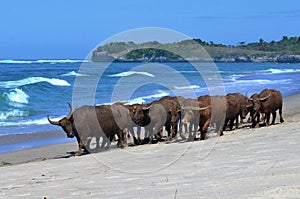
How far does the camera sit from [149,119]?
17.3 metres

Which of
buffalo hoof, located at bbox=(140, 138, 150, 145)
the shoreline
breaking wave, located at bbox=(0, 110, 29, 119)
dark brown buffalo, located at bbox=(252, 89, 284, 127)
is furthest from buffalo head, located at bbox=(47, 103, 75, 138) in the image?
breaking wave, located at bbox=(0, 110, 29, 119)

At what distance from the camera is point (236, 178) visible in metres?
8.67

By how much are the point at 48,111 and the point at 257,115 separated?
12.7m

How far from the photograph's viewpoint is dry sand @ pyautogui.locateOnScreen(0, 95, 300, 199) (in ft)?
26.3

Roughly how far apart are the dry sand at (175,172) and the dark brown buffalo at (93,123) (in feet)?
2.29

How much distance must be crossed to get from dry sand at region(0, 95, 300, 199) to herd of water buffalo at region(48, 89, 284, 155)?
2.55ft

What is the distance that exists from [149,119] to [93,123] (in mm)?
2050

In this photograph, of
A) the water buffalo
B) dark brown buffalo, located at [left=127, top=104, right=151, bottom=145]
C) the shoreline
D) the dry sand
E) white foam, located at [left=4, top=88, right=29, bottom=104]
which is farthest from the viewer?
white foam, located at [left=4, top=88, right=29, bottom=104]

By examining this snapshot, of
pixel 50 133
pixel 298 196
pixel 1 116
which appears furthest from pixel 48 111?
pixel 298 196

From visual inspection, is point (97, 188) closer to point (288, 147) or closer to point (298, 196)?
point (298, 196)

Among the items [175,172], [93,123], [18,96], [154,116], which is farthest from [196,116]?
[18,96]

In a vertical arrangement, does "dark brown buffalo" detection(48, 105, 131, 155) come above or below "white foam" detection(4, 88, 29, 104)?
above

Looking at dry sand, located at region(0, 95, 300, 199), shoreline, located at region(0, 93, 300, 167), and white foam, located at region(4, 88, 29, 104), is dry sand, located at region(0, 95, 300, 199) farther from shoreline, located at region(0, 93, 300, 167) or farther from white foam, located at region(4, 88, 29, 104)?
white foam, located at region(4, 88, 29, 104)

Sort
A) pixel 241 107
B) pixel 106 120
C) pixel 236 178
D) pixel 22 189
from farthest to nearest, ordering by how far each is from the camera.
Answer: pixel 241 107 → pixel 106 120 → pixel 22 189 → pixel 236 178
